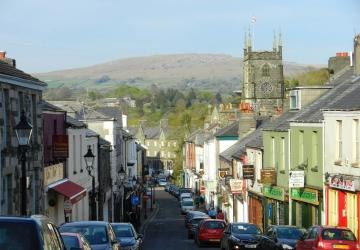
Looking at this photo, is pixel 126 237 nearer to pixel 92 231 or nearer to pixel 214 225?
pixel 92 231

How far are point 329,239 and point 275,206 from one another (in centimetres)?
2258

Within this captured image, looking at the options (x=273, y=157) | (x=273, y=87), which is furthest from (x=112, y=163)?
(x=273, y=87)

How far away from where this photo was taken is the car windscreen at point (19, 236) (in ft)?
39.9

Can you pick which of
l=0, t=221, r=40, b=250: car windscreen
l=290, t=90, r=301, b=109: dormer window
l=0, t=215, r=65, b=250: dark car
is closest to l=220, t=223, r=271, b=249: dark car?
l=290, t=90, r=301, b=109: dormer window

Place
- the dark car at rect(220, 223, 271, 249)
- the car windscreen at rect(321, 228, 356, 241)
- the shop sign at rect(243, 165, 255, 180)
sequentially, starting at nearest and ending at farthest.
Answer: the car windscreen at rect(321, 228, 356, 241) < the dark car at rect(220, 223, 271, 249) < the shop sign at rect(243, 165, 255, 180)

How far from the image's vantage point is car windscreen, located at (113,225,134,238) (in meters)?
29.9

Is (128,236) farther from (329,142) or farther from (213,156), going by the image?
(213,156)

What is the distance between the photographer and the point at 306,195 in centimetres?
4238

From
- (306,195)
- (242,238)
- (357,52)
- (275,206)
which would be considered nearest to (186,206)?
(275,206)

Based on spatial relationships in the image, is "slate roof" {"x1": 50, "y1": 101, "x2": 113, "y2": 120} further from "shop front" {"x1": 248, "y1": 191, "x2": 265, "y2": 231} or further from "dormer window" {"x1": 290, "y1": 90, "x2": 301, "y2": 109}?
"dormer window" {"x1": 290, "y1": 90, "x2": 301, "y2": 109}

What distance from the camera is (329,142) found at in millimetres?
37906

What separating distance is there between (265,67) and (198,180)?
81407 millimetres

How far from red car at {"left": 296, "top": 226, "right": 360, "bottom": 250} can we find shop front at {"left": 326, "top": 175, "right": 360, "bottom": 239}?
6.35m

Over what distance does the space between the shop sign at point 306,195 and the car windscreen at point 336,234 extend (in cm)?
1248
